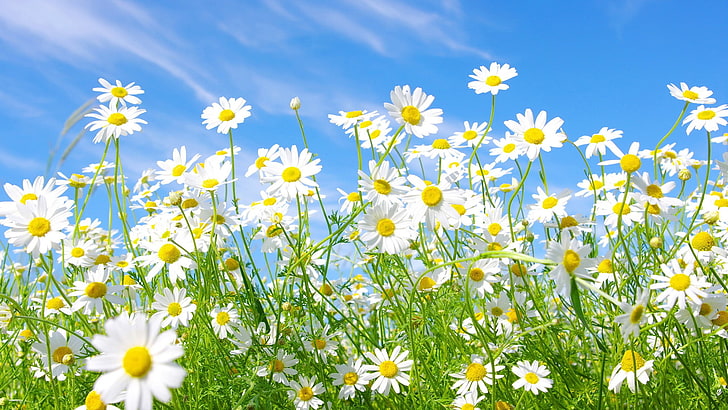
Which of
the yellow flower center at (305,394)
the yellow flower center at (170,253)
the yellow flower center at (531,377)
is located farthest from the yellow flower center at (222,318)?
the yellow flower center at (531,377)

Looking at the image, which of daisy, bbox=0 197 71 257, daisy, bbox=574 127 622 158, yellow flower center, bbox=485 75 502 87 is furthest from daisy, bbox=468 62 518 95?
daisy, bbox=0 197 71 257

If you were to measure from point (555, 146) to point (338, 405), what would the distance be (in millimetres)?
1187

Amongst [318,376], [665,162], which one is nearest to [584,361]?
[318,376]

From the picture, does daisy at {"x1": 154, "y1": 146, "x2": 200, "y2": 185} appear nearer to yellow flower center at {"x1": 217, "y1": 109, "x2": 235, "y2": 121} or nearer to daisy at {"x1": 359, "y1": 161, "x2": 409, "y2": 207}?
A: yellow flower center at {"x1": 217, "y1": 109, "x2": 235, "y2": 121}

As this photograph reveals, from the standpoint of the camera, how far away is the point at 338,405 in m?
2.38

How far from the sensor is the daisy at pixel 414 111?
2.15 meters

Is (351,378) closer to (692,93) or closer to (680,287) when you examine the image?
(680,287)

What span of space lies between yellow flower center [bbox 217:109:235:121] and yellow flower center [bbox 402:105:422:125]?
74 cm

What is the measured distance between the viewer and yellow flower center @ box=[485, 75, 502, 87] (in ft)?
8.32

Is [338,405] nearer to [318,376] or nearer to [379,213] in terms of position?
[318,376]

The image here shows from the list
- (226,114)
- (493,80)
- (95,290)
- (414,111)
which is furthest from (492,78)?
(95,290)

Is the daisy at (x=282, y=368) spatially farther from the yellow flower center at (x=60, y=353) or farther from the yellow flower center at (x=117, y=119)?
the yellow flower center at (x=117, y=119)

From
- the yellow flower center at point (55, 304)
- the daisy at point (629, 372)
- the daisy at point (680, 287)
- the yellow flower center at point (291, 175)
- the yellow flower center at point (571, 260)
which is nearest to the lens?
the yellow flower center at point (571, 260)

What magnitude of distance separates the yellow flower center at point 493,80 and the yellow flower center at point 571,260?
1095mm
